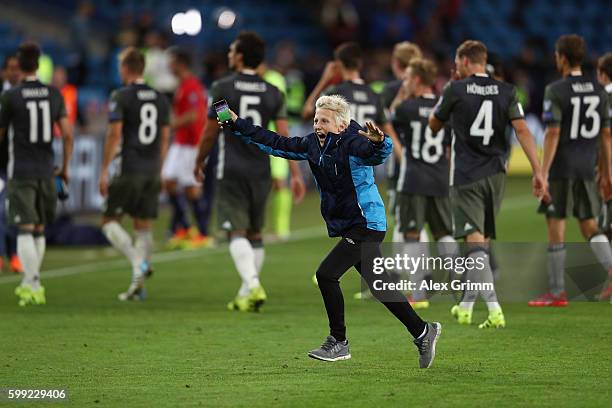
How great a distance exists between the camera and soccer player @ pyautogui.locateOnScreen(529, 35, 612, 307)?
1163 cm

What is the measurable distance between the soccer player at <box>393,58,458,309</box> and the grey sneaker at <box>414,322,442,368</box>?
132 inches

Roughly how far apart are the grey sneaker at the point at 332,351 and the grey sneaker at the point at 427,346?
1.72 ft

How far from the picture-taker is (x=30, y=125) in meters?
12.3

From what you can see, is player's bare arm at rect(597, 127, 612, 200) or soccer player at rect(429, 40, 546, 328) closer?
soccer player at rect(429, 40, 546, 328)

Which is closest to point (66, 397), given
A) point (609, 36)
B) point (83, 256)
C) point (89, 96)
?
point (83, 256)

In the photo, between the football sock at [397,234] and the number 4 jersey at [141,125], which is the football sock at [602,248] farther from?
the number 4 jersey at [141,125]

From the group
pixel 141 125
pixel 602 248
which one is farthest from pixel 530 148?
pixel 141 125

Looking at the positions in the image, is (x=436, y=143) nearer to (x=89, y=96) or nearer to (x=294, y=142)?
(x=294, y=142)

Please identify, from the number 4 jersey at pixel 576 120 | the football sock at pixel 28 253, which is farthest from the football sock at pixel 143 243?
the number 4 jersey at pixel 576 120

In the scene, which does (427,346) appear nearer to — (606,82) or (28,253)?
(606,82)

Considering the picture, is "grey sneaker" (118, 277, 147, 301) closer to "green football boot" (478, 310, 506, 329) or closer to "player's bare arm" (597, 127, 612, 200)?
"green football boot" (478, 310, 506, 329)

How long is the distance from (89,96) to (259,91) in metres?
14.1

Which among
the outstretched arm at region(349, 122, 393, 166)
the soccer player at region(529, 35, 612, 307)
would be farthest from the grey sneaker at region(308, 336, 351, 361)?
the soccer player at region(529, 35, 612, 307)

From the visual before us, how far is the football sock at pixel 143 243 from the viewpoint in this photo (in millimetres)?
12914
